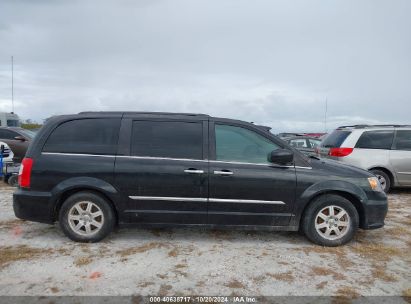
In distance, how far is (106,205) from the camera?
4.74 m

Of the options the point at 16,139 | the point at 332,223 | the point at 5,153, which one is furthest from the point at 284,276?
the point at 16,139

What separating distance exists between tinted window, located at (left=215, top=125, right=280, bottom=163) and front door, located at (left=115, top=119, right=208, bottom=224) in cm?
25

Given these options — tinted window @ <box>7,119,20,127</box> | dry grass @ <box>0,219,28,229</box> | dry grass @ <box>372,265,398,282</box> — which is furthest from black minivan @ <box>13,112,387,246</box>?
tinted window @ <box>7,119,20,127</box>

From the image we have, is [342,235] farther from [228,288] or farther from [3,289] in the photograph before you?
[3,289]

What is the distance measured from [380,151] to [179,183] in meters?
5.81

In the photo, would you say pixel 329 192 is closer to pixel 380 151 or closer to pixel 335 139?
pixel 335 139

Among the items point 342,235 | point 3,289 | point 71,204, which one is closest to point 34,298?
point 3,289

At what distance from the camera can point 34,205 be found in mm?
4734

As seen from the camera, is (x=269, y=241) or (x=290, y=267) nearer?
(x=290, y=267)

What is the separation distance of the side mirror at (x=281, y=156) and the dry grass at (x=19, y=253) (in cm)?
302

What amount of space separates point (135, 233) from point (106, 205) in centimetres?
75

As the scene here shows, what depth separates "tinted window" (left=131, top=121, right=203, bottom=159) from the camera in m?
4.80

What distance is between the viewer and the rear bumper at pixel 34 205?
4.71 meters

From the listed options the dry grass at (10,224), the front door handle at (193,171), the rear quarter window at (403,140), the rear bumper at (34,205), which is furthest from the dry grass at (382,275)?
the rear quarter window at (403,140)
